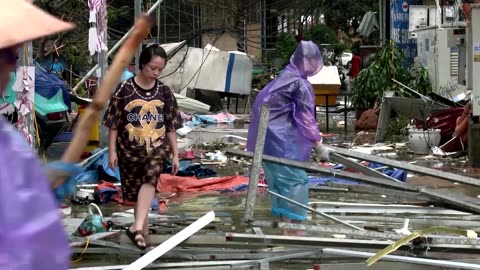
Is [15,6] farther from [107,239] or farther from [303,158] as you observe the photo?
[303,158]

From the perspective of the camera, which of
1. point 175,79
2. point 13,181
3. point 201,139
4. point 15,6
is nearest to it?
point 13,181

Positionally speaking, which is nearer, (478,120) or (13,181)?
(13,181)

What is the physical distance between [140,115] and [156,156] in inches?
12.7

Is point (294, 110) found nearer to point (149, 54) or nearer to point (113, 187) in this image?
point (149, 54)

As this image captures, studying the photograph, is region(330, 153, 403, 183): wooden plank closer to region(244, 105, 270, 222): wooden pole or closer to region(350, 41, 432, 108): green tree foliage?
region(244, 105, 270, 222): wooden pole

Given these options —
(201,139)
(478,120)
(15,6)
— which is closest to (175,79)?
(201,139)

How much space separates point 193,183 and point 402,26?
13.3 metres

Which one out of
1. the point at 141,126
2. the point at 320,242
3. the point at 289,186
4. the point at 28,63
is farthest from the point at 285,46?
the point at 320,242

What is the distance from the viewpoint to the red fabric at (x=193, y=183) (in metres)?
10.5

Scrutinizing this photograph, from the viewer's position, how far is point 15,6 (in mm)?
1925

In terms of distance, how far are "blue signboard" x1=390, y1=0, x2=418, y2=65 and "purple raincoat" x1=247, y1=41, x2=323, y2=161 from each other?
14.9m

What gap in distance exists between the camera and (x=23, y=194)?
1790 mm

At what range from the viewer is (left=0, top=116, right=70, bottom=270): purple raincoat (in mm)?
1767

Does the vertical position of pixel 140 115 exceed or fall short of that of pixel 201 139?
it exceeds it
